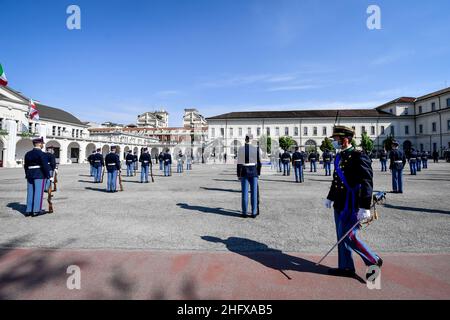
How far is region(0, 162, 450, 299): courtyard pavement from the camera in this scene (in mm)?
2541

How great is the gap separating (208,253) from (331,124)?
6710 centimetres

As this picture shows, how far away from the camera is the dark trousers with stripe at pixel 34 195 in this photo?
5.68 m

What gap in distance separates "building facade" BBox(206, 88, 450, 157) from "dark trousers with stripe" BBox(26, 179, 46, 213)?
5423 centimetres

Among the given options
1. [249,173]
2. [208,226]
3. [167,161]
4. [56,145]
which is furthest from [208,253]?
[56,145]

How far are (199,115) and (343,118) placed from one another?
55417mm

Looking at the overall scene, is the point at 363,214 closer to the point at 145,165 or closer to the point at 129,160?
the point at 145,165

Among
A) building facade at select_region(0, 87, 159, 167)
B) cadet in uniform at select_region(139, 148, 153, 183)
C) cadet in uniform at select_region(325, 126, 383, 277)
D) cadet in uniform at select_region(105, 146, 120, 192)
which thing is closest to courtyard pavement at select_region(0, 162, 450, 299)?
cadet in uniform at select_region(325, 126, 383, 277)

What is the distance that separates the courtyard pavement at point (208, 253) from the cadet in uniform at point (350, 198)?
10.5 inches

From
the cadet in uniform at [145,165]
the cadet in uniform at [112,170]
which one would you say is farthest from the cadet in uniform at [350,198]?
the cadet in uniform at [145,165]

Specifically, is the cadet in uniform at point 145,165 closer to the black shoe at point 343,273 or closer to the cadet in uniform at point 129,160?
the cadet in uniform at point 129,160

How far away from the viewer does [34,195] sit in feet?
18.7

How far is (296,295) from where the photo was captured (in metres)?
2.45

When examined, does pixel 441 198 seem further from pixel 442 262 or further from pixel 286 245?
pixel 286 245
